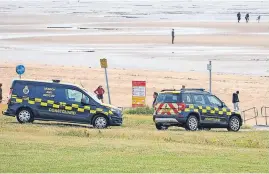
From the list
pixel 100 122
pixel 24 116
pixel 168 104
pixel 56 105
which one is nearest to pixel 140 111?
pixel 168 104

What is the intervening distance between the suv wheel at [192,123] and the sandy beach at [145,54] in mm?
11148

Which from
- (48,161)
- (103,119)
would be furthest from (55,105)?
(48,161)

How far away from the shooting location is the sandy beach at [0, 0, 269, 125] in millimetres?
47562

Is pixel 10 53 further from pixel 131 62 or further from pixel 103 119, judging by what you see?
pixel 103 119

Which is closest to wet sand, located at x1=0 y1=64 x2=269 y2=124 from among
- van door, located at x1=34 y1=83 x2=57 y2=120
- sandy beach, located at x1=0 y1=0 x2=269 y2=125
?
sandy beach, located at x1=0 y1=0 x2=269 y2=125

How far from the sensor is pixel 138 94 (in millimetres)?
36875

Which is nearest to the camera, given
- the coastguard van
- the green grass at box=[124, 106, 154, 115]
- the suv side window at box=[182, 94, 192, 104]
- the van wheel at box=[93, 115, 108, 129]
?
the coastguard van

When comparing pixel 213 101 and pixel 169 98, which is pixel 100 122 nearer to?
pixel 169 98

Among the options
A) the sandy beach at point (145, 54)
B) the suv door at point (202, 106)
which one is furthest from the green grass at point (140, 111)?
the suv door at point (202, 106)

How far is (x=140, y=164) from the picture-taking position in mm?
16328

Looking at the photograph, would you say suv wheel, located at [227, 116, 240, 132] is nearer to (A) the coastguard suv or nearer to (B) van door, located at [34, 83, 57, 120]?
(A) the coastguard suv

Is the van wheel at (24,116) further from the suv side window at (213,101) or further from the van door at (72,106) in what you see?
the suv side window at (213,101)

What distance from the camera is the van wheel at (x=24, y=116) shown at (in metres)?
27.7

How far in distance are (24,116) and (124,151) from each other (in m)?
9.54
